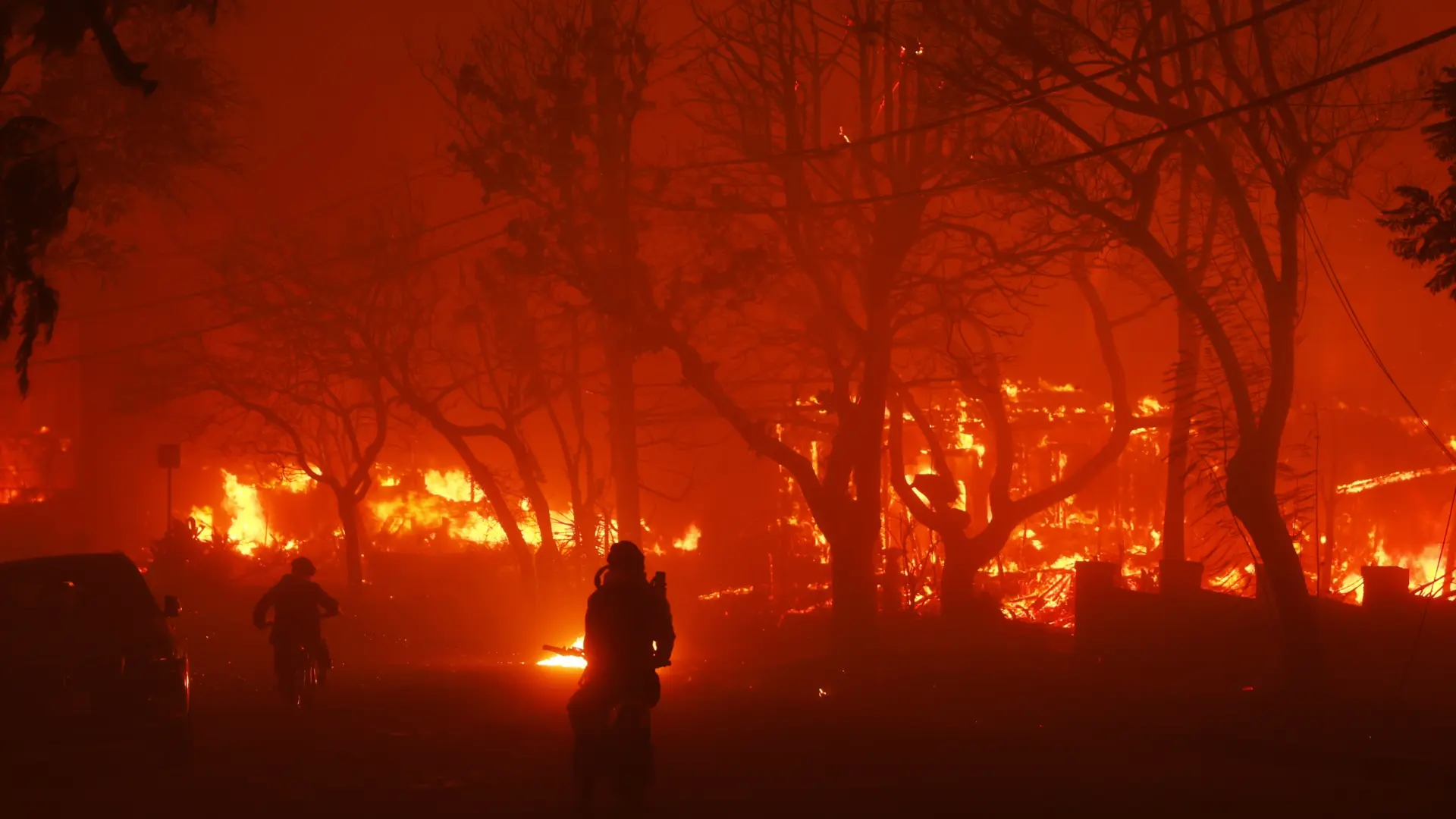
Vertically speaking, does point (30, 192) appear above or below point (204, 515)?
below

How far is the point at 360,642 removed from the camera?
3500 centimetres

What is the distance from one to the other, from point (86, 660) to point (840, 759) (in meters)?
Result: 6.02

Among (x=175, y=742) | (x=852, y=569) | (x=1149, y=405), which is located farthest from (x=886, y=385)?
(x=1149, y=405)

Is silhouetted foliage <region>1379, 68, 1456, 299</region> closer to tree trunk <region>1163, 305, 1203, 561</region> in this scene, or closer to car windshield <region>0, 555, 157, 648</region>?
tree trunk <region>1163, 305, 1203, 561</region>

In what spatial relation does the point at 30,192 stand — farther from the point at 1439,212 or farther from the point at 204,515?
the point at 204,515

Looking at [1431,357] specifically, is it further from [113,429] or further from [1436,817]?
[113,429]

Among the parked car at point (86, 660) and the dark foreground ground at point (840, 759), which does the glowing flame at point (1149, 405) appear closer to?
the dark foreground ground at point (840, 759)

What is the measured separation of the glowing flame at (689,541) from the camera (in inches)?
2141

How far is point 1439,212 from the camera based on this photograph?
12422 millimetres

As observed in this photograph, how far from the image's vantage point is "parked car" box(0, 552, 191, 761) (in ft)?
36.1

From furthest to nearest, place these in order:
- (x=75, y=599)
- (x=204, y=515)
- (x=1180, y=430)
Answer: (x=204, y=515)
(x=1180, y=430)
(x=75, y=599)

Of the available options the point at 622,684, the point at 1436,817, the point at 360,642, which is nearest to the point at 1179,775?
the point at 1436,817

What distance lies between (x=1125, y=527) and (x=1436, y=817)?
32.4 meters

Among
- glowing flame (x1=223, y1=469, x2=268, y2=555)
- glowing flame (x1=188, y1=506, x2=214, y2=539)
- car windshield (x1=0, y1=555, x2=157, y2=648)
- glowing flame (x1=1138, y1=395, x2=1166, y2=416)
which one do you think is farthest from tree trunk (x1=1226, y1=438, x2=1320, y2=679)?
glowing flame (x1=223, y1=469, x2=268, y2=555)
